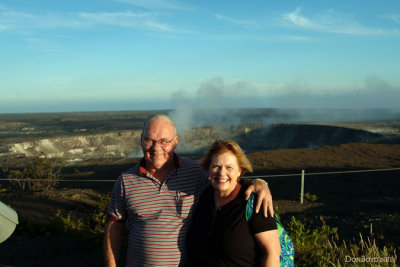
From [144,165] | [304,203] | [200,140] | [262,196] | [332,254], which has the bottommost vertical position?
[200,140]

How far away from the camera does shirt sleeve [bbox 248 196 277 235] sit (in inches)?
72.8

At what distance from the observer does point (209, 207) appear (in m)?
2.09

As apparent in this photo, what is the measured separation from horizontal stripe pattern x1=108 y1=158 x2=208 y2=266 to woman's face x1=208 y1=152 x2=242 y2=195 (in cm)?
24

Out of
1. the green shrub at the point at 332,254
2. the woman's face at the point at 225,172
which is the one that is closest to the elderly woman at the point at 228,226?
the woman's face at the point at 225,172

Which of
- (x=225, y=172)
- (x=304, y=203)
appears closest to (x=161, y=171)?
(x=225, y=172)

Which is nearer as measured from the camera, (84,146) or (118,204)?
(118,204)

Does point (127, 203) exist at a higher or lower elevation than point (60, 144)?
higher

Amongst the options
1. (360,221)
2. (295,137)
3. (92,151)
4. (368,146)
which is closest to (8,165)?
(92,151)

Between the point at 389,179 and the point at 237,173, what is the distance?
45.1ft

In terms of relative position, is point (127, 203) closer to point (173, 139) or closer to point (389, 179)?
point (173, 139)

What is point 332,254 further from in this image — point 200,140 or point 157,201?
point 200,140

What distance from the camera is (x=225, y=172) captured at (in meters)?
2.06

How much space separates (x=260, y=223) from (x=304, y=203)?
8808mm

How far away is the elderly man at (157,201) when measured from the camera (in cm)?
219
